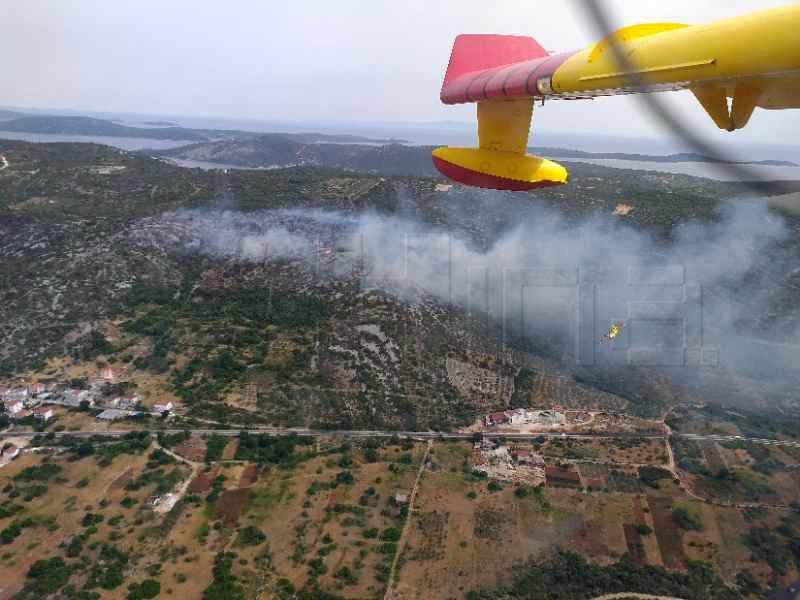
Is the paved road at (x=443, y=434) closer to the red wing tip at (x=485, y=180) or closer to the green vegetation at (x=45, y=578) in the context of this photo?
the green vegetation at (x=45, y=578)

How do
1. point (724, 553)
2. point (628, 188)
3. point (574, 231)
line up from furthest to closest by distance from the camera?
point (628, 188)
point (574, 231)
point (724, 553)

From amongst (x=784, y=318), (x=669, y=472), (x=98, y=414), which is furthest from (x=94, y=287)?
(x=784, y=318)

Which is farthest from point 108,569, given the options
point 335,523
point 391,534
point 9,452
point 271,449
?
point 9,452

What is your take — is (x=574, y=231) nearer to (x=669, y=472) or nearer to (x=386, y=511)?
(x=669, y=472)

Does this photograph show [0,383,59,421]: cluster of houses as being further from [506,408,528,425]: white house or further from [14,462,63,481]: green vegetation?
[506,408,528,425]: white house

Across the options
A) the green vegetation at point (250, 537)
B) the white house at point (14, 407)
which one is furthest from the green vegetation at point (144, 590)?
the white house at point (14, 407)

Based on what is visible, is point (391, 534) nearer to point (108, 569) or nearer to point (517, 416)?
point (108, 569)
